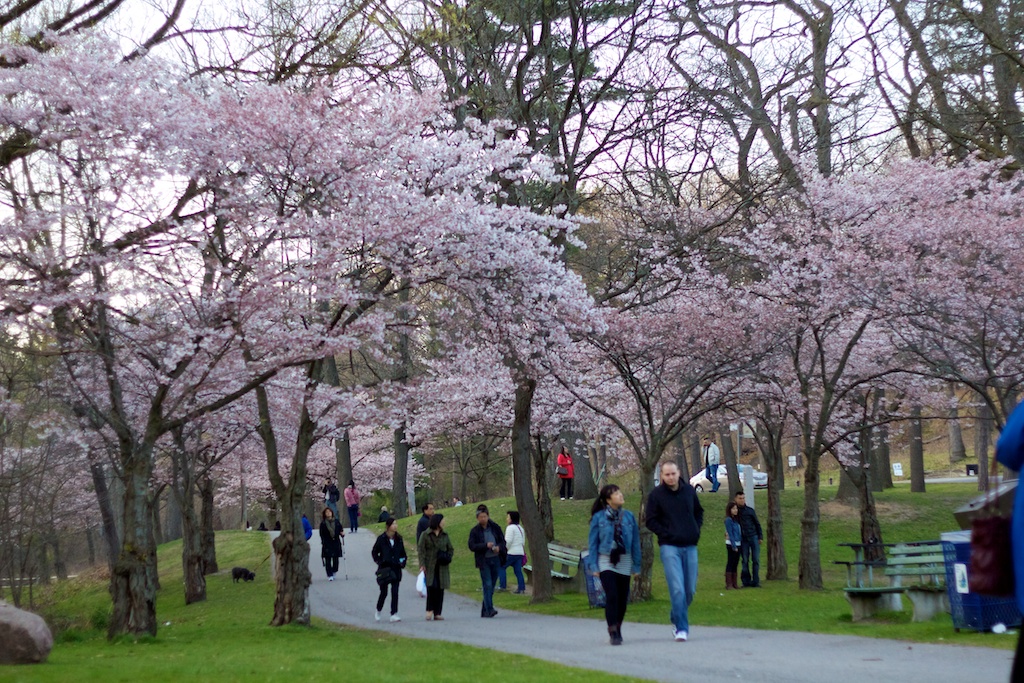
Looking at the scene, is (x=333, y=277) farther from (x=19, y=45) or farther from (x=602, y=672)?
(x=602, y=672)

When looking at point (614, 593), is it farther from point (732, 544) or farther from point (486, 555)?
point (732, 544)

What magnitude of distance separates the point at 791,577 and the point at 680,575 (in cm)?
1303

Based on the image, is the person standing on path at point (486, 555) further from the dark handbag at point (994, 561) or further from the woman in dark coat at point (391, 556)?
the dark handbag at point (994, 561)

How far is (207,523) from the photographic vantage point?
29891 millimetres

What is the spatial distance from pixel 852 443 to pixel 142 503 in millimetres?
16058

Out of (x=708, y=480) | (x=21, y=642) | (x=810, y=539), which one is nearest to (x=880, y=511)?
(x=708, y=480)

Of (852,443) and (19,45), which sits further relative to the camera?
(852,443)

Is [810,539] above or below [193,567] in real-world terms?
above

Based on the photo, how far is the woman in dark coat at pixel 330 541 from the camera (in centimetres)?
2389

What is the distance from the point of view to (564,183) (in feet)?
61.3

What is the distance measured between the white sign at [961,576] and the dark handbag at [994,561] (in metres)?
6.77

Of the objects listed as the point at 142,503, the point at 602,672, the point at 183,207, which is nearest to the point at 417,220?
the point at 183,207

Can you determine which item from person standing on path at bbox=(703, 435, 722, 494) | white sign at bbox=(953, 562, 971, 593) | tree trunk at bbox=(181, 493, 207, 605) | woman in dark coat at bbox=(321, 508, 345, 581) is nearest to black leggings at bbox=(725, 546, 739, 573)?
woman in dark coat at bbox=(321, 508, 345, 581)

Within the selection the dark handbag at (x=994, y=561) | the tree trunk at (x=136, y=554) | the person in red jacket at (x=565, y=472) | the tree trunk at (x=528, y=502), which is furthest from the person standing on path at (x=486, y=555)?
the person in red jacket at (x=565, y=472)
